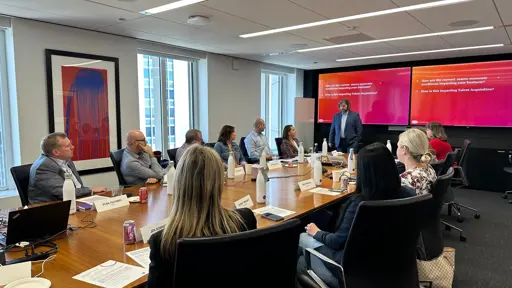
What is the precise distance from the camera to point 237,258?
1.05 m

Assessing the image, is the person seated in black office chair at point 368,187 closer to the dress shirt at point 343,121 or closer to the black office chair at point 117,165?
the black office chair at point 117,165

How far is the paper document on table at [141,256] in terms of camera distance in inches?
56.6

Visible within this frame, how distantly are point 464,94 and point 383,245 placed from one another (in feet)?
19.7

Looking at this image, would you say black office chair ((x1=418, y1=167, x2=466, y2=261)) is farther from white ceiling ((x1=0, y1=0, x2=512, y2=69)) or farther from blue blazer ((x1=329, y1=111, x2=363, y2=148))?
blue blazer ((x1=329, y1=111, x2=363, y2=148))

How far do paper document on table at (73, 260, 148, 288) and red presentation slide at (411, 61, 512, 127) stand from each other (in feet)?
21.9

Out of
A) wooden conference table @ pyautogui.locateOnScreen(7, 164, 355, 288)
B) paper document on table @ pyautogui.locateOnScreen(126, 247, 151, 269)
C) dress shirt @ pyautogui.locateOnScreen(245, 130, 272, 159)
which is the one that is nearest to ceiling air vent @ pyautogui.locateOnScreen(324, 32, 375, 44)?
dress shirt @ pyautogui.locateOnScreen(245, 130, 272, 159)

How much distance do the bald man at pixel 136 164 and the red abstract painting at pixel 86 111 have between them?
1.38 metres

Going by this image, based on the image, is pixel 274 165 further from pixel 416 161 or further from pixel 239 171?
pixel 416 161

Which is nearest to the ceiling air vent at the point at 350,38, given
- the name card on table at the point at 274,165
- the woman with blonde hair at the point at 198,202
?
the name card on table at the point at 274,165

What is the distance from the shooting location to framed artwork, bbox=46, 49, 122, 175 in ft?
13.4

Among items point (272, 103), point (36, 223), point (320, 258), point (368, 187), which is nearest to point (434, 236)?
point (368, 187)

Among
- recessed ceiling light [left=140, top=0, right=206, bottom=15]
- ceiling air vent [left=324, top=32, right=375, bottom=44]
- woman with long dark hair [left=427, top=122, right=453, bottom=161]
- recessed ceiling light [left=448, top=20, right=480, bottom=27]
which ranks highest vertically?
recessed ceiling light [left=448, top=20, right=480, bottom=27]

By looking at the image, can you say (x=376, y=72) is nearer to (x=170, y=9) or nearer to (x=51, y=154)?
(x=170, y=9)

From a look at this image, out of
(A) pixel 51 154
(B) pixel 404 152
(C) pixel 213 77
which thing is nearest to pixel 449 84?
(C) pixel 213 77
